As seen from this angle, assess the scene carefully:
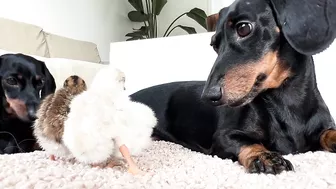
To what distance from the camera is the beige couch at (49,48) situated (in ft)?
6.21

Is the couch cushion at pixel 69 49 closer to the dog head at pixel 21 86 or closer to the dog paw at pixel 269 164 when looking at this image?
the dog head at pixel 21 86

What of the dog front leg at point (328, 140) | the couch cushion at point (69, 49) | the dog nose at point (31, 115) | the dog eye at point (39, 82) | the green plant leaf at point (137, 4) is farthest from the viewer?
the green plant leaf at point (137, 4)

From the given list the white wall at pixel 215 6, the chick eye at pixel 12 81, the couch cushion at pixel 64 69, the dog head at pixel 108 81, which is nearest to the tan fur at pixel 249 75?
the dog head at pixel 108 81

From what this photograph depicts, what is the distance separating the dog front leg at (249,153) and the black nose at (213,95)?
0.16 meters

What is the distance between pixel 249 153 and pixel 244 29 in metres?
0.32

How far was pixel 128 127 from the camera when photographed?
0.83 meters

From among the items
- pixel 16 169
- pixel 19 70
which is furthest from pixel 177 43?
pixel 16 169

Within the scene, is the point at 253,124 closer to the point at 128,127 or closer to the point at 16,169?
the point at 128,127

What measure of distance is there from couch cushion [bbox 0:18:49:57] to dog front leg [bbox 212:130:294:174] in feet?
4.45

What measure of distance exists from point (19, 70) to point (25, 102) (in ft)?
0.45

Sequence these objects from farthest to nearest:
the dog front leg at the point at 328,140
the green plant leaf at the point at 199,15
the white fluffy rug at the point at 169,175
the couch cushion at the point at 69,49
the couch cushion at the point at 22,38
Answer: the green plant leaf at the point at 199,15, the couch cushion at the point at 69,49, the couch cushion at the point at 22,38, the dog front leg at the point at 328,140, the white fluffy rug at the point at 169,175

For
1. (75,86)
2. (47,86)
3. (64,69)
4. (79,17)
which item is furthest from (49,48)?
(75,86)

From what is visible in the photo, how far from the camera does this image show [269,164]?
0.82 metres

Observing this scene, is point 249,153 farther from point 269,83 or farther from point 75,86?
point 75,86
